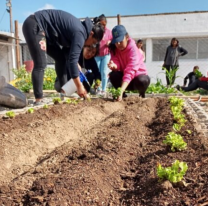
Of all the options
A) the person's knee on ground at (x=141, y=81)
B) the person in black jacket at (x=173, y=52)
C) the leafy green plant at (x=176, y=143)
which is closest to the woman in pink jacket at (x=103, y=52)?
the person's knee on ground at (x=141, y=81)

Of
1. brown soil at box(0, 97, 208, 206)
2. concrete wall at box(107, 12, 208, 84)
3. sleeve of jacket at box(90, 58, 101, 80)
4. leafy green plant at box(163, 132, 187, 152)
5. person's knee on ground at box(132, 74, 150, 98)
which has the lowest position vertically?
brown soil at box(0, 97, 208, 206)

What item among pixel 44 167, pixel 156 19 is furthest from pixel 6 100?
pixel 156 19

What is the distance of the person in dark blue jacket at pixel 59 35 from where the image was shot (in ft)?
11.2

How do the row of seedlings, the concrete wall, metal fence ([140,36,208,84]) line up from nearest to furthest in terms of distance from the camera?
the row of seedlings → the concrete wall → metal fence ([140,36,208,84])

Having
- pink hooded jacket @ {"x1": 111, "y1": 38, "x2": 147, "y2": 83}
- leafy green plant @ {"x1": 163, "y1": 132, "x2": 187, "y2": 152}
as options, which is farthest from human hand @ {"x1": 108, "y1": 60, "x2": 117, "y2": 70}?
leafy green plant @ {"x1": 163, "y1": 132, "x2": 187, "y2": 152}

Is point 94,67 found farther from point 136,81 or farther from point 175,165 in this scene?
point 175,165

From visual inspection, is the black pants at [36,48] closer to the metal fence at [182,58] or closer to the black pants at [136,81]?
the black pants at [136,81]

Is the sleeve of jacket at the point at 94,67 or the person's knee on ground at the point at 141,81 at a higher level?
the sleeve of jacket at the point at 94,67

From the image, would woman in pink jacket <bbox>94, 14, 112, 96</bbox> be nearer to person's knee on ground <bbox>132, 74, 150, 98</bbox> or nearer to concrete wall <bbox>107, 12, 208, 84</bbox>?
person's knee on ground <bbox>132, 74, 150, 98</bbox>

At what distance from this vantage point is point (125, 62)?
4.69 m

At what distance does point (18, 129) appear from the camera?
115 inches

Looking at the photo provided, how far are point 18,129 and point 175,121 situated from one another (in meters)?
1.69

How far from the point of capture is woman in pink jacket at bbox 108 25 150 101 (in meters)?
4.19

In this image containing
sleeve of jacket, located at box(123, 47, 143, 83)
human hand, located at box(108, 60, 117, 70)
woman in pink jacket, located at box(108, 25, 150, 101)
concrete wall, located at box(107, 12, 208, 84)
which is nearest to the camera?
woman in pink jacket, located at box(108, 25, 150, 101)
